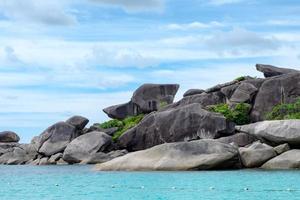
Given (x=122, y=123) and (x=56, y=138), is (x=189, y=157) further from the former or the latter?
(x=122, y=123)

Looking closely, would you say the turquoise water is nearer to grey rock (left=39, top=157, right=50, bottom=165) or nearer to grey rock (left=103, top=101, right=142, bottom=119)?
grey rock (left=39, top=157, right=50, bottom=165)

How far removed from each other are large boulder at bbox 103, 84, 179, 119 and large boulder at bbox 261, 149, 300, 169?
25585mm

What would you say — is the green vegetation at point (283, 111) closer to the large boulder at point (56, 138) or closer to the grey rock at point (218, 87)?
the grey rock at point (218, 87)

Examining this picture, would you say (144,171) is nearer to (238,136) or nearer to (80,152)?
(238,136)

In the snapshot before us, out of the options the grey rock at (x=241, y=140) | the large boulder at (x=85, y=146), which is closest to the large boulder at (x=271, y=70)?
the grey rock at (x=241, y=140)

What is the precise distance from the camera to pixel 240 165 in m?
34.2

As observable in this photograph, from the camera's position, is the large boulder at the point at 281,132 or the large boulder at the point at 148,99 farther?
the large boulder at the point at 148,99

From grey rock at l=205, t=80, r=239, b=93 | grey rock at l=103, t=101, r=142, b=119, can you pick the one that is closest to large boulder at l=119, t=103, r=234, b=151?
grey rock at l=205, t=80, r=239, b=93

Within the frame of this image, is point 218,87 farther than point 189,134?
Yes

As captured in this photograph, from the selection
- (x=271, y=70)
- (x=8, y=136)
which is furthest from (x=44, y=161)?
(x=271, y=70)

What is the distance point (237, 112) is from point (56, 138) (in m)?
16.0

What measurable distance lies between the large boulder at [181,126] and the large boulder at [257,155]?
417 inches

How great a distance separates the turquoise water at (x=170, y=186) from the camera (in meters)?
22.1

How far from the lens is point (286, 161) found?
3225cm
